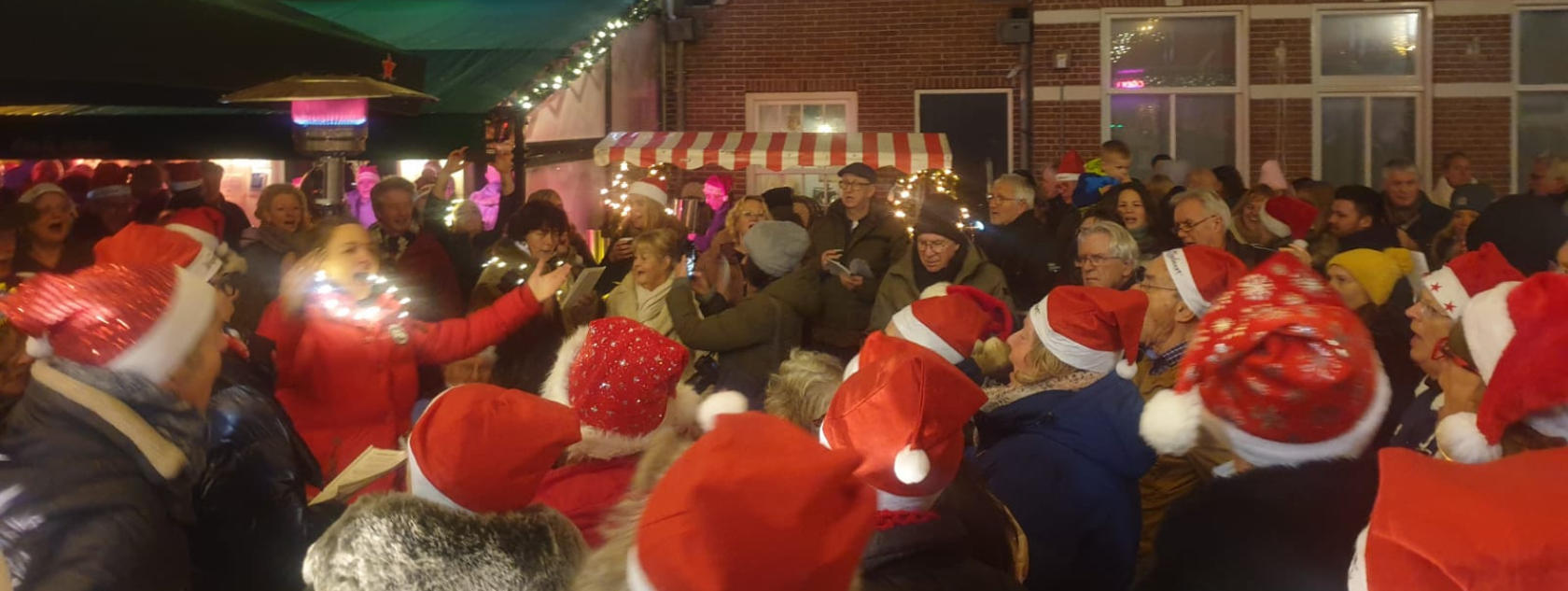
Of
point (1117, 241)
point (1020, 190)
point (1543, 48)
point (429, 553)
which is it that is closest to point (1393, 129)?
point (1543, 48)

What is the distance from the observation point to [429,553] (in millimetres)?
1832

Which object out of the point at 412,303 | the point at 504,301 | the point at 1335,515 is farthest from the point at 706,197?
the point at 1335,515

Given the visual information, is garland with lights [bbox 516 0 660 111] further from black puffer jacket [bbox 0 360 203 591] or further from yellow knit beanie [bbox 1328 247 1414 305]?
black puffer jacket [bbox 0 360 203 591]

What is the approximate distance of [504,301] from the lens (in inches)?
168

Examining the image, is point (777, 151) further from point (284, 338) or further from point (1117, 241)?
point (284, 338)

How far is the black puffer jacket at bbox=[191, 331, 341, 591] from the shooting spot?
2.55 m

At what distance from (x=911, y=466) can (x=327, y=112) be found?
162 inches

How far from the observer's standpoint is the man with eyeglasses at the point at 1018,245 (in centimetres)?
672

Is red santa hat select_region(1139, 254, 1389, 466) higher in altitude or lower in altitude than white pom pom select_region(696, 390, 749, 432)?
higher

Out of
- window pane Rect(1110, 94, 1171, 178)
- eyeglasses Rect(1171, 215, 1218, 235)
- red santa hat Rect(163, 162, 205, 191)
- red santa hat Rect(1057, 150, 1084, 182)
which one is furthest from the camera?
window pane Rect(1110, 94, 1171, 178)

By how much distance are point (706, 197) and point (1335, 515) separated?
31.5 ft

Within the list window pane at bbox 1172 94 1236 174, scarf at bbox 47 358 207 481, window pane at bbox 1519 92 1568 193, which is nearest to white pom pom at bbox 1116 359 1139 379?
scarf at bbox 47 358 207 481

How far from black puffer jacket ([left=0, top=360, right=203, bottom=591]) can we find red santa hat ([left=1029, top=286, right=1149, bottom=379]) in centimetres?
203

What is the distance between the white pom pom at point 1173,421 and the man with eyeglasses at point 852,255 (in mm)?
2884
